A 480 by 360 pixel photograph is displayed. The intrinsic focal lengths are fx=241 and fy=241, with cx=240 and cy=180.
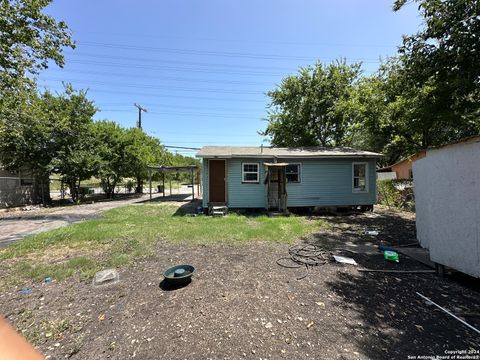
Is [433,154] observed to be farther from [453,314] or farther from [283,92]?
[283,92]

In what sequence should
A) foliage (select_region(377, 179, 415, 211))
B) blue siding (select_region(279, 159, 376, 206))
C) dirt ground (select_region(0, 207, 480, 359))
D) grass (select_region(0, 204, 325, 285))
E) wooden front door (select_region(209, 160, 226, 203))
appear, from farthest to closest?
1. foliage (select_region(377, 179, 415, 211))
2. blue siding (select_region(279, 159, 376, 206))
3. wooden front door (select_region(209, 160, 226, 203))
4. grass (select_region(0, 204, 325, 285))
5. dirt ground (select_region(0, 207, 480, 359))

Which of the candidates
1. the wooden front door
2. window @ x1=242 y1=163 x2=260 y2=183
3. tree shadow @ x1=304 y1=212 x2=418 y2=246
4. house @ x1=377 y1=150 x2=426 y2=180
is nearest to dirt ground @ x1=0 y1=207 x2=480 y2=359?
tree shadow @ x1=304 y1=212 x2=418 y2=246

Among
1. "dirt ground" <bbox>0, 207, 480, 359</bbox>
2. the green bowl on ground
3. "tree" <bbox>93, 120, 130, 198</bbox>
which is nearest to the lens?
"dirt ground" <bbox>0, 207, 480, 359</bbox>

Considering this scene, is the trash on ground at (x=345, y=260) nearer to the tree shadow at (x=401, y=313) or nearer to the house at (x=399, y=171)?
the tree shadow at (x=401, y=313)

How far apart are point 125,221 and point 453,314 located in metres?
9.58

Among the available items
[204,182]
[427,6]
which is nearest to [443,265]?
[427,6]

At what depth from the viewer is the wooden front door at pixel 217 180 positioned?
1148 cm

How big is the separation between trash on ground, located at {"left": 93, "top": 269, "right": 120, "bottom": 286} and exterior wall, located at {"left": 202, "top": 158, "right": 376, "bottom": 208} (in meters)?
6.81

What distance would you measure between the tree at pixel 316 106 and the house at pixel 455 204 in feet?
54.5

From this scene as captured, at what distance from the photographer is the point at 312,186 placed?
11.7 meters

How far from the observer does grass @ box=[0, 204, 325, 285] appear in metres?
4.91

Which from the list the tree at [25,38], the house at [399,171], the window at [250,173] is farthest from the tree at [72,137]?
the house at [399,171]

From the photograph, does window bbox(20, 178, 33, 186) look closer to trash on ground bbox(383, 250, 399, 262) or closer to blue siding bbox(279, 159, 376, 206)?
blue siding bbox(279, 159, 376, 206)

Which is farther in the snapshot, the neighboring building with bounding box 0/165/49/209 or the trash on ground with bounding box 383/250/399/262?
the neighboring building with bounding box 0/165/49/209
